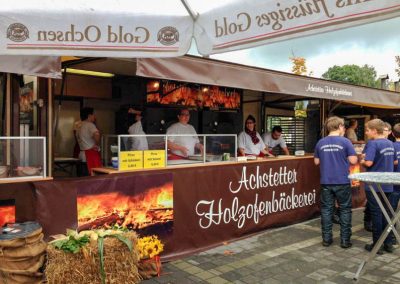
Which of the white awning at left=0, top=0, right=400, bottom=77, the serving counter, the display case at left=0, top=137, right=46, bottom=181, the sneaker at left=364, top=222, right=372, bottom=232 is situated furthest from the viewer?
the sneaker at left=364, top=222, right=372, bottom=232

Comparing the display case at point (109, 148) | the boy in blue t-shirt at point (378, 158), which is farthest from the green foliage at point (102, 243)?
the boy in blue t-shirt at point (378, 158)

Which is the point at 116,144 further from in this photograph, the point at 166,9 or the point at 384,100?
the point at 384,100

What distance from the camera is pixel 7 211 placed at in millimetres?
3402

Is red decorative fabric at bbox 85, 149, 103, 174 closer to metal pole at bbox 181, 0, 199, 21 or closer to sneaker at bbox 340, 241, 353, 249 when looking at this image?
metal pole at bbox 181, 0, 199, 21

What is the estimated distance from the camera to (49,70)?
3.30m

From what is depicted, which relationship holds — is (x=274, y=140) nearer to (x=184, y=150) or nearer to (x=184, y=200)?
(x=184, y=150)

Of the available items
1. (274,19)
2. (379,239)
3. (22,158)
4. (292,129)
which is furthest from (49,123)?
(292,129)

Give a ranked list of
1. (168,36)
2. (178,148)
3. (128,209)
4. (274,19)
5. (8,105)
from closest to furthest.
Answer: (274,19)
(168,36)
(8,105)
(128,209)
(178,148)

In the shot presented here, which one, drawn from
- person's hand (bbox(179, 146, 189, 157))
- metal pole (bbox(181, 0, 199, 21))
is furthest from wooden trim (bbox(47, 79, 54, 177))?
metal pole (bbox(181, 0, 199, 21))

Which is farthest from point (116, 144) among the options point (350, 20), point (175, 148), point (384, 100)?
point (384, 100)

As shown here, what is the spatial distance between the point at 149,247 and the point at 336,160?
2.85 m

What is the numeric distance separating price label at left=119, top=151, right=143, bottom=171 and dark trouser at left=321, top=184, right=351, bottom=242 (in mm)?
2678

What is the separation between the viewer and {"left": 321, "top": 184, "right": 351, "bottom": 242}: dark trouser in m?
5.05

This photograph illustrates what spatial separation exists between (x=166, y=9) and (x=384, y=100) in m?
6.24
